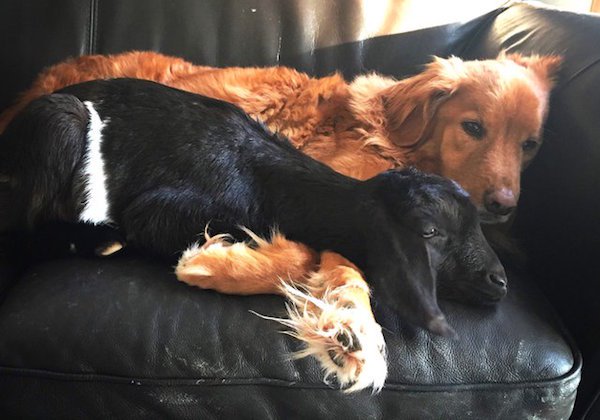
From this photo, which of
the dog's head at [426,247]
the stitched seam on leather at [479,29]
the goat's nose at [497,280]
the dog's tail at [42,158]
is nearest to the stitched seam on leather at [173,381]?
the dog's head at [426,247]

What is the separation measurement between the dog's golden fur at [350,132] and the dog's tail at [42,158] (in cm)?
30

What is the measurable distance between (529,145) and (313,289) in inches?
24.7

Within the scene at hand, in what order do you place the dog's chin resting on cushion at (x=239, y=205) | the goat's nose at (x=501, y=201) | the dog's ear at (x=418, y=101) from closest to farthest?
1. the dog's chin resting on cushion at (x=239, y=205)
2. the goat's nose at (x=501, y=201)
3. the dog's ear at (x=418, y=101)

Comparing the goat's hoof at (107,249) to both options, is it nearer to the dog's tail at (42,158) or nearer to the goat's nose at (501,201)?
the dog's tail at (42,158)

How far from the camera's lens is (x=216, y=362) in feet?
2.89

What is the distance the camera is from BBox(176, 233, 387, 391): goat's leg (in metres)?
0.84

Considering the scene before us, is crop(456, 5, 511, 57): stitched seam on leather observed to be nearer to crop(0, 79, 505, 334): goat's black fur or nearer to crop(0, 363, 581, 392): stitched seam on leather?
crop(0, 79, 505, 334): goat's black fur

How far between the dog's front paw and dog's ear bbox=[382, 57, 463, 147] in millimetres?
556

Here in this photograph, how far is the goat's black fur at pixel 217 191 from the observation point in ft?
3.25

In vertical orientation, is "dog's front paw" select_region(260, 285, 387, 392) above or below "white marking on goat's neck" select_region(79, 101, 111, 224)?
below

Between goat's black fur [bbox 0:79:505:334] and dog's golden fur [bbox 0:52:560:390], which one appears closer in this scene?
dog's golden fur [bbox 0:52:560:390]

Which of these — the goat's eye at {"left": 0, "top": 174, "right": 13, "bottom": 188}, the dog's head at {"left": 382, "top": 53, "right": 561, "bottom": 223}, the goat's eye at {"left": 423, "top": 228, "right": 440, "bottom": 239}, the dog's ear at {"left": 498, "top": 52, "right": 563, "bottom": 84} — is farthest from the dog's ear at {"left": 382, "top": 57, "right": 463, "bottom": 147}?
the goat's eye at {"left": 0, "top": 174, "right": 13, "bottom": 188}

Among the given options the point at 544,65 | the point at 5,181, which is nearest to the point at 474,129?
the point at 544,65

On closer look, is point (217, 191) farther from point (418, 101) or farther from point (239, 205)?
point (418, 101)
